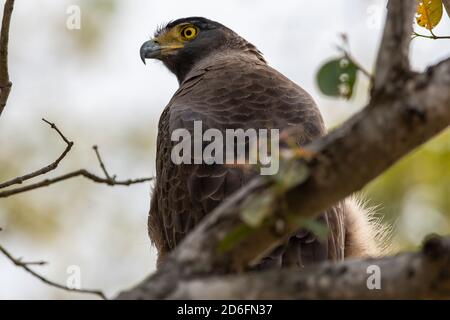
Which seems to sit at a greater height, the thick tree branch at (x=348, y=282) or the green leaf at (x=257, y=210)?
the green leaf at (x=257, y=210)

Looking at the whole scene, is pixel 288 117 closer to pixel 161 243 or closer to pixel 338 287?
pixel 161 243

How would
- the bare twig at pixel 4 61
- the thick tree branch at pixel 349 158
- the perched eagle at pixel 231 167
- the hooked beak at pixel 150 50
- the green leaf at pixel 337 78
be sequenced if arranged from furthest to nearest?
the hooked beak at pixel 150 50 → the perched eagle at pixel 231 167 → the bare twig at pixel 4 61 → the green leaf at pixel 337 78 → the thick tree branch at pixel 349 158

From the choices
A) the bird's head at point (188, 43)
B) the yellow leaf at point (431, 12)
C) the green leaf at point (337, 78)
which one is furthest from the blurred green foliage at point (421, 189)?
the green leaf at point (337, 78)

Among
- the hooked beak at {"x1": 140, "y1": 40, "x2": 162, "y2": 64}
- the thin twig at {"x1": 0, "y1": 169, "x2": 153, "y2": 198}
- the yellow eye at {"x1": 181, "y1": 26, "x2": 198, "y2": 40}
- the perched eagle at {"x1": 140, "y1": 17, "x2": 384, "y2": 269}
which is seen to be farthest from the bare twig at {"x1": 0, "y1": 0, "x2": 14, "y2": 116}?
the yellow eye at {"x1": 181, "y1": 26, "x2": 198, "y2": 40}

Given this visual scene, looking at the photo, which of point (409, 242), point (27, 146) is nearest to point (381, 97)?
point (409, 242)

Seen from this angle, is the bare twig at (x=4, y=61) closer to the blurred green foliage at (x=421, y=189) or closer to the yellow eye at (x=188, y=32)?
the yellow eye at (x=188, y=32)

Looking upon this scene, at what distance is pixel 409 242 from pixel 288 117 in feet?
15.9

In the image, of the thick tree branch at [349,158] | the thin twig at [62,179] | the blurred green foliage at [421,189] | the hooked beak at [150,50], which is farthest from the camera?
the blurred green foliage at [421,189]

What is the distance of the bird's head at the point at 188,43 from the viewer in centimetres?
815

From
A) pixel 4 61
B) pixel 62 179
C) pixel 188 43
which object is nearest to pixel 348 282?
pixel 62 179

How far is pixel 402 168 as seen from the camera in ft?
35.7

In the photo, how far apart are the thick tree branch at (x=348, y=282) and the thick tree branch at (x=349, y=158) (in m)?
0.06

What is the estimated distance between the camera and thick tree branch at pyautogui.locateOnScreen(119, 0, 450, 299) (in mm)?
2855
